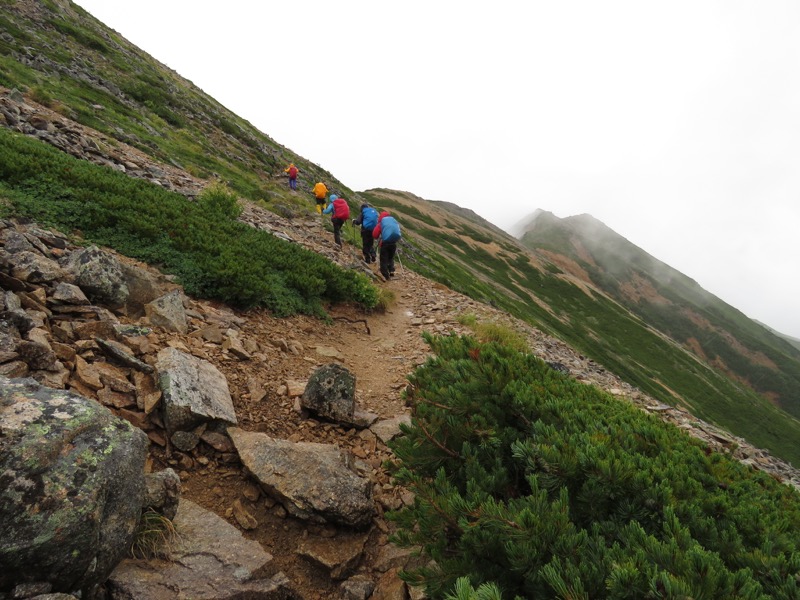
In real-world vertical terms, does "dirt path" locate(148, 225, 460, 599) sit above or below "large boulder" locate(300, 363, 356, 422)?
below

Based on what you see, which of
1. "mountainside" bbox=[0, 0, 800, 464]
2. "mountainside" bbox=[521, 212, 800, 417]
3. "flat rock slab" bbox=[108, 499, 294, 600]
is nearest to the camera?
"flat rock slab" bbox=[108, 499, 294, 600]

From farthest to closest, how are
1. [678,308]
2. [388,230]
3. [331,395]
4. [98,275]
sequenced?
[678,308], [388,230], [98,275], [331,395]

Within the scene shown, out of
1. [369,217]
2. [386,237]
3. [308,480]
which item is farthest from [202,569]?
[369,217]

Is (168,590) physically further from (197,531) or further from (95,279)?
(95,279)

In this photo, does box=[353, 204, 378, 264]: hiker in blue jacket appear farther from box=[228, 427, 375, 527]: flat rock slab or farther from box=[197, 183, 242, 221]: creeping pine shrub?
box=[228, 427, 375, 527]: flat rock slab

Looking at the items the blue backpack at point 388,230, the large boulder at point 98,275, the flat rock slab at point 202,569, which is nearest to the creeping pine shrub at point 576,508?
the flat rock slab at point 202,569

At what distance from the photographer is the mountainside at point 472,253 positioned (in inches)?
968

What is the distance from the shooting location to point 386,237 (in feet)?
56.0

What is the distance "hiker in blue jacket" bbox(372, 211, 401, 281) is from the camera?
17087mm

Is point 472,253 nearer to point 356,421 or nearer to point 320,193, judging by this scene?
point 320,193

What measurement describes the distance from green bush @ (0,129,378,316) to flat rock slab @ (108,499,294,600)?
6086 mm

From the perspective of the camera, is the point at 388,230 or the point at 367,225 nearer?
the point at 388,230

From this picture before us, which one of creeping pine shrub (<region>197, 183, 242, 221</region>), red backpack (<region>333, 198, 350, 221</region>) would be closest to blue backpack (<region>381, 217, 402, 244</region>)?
red backpack (<region>333, 198, 350, 221</region>)

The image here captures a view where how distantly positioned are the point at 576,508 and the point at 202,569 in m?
3.30
